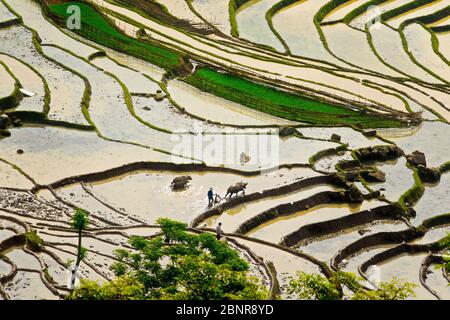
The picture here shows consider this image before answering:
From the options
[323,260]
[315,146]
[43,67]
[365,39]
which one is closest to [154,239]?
[323,260]

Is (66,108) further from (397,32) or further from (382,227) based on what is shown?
(397,32)

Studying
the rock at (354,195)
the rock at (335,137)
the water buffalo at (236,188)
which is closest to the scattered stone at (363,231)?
the rock at (354,195)

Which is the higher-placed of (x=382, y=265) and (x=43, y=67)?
(x=43, y=67)

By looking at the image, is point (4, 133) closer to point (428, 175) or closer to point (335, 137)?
point (335, 137)

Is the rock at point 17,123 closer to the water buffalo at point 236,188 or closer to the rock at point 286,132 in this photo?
the water buffalo at point 236,188

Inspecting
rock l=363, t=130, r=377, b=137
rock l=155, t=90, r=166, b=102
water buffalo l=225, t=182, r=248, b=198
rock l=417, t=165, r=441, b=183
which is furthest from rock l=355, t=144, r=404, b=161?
rock l=155, t=90, r=166, b=102

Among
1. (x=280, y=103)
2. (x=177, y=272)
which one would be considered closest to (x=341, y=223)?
(x=280, y=103)
